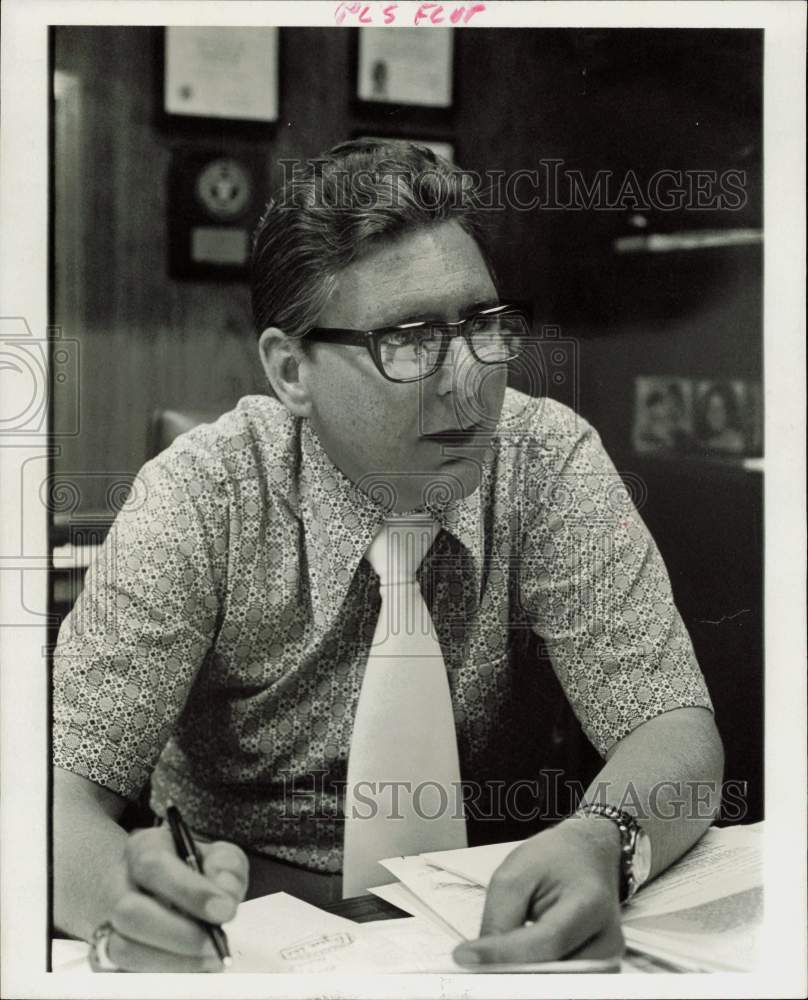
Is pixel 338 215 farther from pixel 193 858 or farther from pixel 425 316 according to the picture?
pixel 193 858

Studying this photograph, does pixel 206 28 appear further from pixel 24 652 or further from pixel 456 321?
pixel 24 652

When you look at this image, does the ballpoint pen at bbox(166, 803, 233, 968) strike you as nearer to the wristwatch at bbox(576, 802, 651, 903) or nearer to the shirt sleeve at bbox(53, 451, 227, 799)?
the shirt sleeve at bbox(53, 451, 227, 799)

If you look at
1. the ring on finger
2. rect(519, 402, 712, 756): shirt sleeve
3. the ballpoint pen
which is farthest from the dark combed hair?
the ring on finger

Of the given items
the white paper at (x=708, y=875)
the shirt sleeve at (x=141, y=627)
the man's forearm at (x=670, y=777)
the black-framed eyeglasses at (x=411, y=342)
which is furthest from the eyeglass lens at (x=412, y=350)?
the white paper at (x=708, y=875)

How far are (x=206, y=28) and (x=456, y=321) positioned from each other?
0.41 metres

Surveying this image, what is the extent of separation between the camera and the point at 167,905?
0.90 metres

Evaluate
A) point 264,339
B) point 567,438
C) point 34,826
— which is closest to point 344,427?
point 264,339

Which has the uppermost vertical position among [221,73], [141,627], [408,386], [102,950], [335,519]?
[221,73]

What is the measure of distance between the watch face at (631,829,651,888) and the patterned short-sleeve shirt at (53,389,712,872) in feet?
0.36

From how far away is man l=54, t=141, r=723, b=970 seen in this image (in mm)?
1006

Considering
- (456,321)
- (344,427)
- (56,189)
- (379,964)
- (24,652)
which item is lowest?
(379,964)

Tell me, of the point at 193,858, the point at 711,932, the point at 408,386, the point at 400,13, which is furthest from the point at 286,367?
the point at 711,932

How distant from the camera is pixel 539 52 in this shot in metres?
1.04

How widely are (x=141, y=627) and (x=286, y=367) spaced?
12.3 inches
